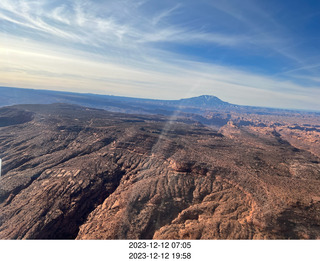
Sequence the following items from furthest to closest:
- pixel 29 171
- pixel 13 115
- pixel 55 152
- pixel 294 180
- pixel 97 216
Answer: pixel 13 115, pixel 55 152, pixel 29 171, pixel 294 180, pixel 97 216

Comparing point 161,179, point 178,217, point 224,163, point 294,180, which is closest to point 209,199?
point 178,217

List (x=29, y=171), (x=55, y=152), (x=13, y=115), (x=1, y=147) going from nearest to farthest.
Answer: (x=29, y=171)
(x=55, y=152)
(x=1, y=147)
(x=13, y=115)

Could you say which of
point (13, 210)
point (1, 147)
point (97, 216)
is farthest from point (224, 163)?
point (1, 147)

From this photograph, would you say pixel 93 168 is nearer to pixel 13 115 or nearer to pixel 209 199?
pixel 209 199

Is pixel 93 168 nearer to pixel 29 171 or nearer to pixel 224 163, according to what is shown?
pixel 29 171

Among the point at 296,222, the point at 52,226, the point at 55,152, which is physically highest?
the point at 296,222

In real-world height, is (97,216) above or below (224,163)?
below

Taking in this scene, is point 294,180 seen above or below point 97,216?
above

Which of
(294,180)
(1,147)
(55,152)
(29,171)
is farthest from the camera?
(1,147)

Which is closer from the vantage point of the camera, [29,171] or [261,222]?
[261,222]
